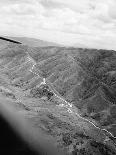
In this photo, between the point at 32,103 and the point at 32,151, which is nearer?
the point at 32,151

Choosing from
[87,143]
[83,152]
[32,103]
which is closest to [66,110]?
[32,103]

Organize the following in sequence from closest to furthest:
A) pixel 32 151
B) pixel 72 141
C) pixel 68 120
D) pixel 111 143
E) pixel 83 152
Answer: pixel 32 151, pixel 83 152, pixel 72 141, pixel 111 143, pixel 68 120

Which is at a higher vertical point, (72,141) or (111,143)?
(72,141)

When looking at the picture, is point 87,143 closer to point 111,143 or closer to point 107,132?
point 111,143

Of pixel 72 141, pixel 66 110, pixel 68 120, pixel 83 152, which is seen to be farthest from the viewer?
pixel 66 110

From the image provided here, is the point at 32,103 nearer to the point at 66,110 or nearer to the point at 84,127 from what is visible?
the point at 66,110

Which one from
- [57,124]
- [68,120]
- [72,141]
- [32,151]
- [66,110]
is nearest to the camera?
[32,151]

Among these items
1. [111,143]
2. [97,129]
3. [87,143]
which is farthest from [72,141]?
[97,129]

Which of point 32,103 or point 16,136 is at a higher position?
point 16,136

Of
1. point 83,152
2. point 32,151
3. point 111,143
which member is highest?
point 32,151
